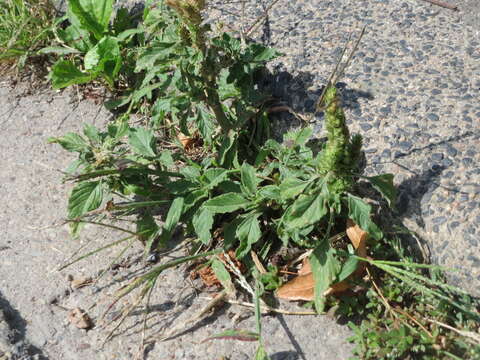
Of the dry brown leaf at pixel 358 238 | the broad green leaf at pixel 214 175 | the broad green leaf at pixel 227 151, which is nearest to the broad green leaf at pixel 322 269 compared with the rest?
the dry brown leaf at pixel 358 238

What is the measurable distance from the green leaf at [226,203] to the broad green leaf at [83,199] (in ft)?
1.37

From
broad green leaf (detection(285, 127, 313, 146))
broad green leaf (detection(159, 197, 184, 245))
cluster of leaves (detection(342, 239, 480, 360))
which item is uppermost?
broad green leaf (detection(285, 127, 313, 146))

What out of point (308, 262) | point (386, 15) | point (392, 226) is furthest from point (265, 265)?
point (386, 15)

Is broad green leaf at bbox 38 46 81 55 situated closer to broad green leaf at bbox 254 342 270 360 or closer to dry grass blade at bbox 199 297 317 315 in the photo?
dry grass blade at bbox 199 297 317 315

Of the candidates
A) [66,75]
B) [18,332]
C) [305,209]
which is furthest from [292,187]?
[66,75]

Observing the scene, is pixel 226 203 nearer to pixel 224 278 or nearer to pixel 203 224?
pixel 203 224

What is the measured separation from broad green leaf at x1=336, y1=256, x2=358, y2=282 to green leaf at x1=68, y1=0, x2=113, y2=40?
184cm

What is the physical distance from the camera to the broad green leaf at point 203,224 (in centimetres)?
205

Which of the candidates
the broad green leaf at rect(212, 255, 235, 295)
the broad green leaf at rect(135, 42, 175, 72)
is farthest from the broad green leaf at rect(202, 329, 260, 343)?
the broad green leaf at rect(135, 42, 175, 72)

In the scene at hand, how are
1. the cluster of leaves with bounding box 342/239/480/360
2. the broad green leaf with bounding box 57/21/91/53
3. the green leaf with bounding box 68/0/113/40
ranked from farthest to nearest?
the broad green leaf with bounding box 57/21/91/53 → the green leaf with bounding box 68/0/113/40 → the cluster of leaves with bounding box 342/239/480/360

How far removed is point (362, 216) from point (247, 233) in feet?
1.42

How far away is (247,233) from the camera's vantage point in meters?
2.03

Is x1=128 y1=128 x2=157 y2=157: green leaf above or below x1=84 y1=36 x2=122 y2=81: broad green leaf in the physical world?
below

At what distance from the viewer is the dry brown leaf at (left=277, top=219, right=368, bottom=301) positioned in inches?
76.2
